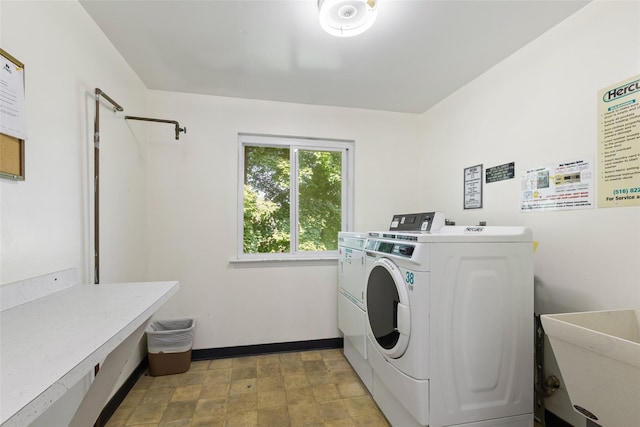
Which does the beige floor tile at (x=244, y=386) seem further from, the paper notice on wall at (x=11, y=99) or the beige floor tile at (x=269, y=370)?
the paper notice on wall at (x=11, y=99)

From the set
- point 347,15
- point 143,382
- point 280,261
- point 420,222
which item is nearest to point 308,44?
point 347,15

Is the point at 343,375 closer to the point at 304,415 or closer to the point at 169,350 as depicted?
the point at 304,415

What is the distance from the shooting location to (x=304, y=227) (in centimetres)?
287

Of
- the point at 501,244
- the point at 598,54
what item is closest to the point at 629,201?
the point at 501,244

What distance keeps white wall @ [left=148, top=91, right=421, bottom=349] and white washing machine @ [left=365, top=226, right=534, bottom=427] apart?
1248 millimetres

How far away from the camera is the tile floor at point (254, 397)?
5.71ft

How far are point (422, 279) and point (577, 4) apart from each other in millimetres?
1674

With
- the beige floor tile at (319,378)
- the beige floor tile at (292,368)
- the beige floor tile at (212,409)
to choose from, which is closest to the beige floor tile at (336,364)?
the beige floor tile at (319,378)

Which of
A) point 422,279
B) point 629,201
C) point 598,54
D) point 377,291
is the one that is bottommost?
point 377,291

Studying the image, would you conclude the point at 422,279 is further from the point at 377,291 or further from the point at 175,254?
the point at 175,254

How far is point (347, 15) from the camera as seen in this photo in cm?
145

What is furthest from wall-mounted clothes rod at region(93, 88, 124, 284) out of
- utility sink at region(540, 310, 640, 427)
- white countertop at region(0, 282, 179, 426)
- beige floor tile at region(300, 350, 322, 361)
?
utility sink at region(540, 310, 640, 427)

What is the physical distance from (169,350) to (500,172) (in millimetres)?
2893

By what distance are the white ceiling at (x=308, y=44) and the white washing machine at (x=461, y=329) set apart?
1.21 m
